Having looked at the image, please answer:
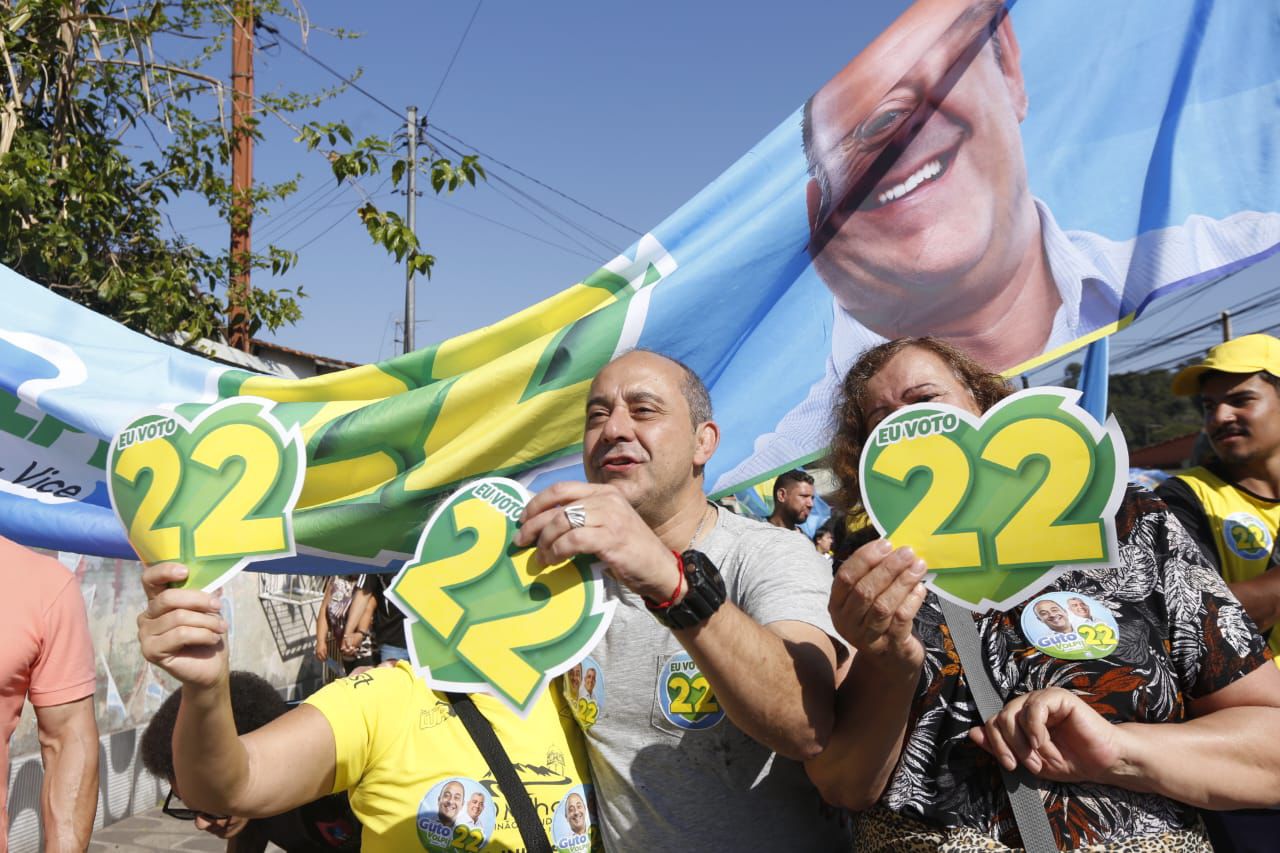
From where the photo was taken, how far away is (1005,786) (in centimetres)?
146

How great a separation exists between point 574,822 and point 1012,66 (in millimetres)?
2403

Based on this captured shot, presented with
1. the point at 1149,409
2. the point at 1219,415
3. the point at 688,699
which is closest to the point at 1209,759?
the point at 688,699

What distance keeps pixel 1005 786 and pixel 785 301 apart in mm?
1544

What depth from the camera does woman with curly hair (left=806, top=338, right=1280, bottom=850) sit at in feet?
4.56

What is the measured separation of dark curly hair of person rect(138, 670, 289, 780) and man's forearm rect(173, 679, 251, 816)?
2.64ft

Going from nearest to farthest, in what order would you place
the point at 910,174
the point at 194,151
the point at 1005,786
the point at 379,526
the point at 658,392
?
the point at 1005,786 < the point at 658,392 < the point at 379,526 < the point at 910,174 < the point at 194,151

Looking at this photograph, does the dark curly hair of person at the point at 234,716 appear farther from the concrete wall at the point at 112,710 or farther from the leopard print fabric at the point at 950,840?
the concrete wall at the point at 112,710

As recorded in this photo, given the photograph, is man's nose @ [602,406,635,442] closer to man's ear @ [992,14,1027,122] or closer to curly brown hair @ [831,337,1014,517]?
curly brown hair @ [831,337,1014,517]

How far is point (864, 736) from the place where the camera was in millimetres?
1479

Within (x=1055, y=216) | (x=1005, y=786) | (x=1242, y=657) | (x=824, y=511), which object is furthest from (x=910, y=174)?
(x=824, y=511)

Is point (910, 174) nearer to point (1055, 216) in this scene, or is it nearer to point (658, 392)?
point (1055, 216)

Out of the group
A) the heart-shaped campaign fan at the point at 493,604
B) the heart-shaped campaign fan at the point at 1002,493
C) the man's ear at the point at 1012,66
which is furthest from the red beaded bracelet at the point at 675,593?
the man's ear at the point at 1012,66

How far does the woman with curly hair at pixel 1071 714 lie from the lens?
54.7 inches

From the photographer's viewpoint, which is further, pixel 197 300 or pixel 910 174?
pixel 197 300
